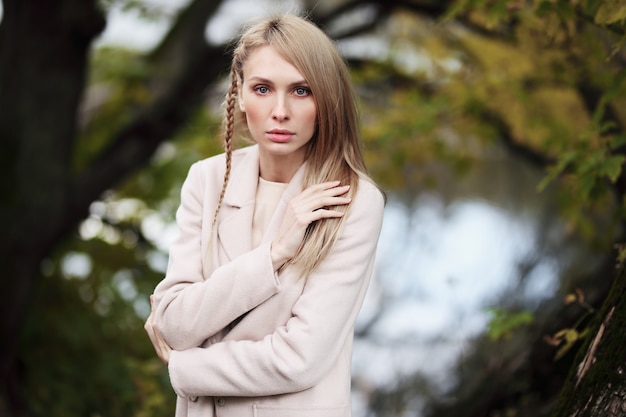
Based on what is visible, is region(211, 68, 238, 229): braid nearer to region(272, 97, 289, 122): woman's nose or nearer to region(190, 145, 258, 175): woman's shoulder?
region(190, 145, 258, 175): woman's shoulder

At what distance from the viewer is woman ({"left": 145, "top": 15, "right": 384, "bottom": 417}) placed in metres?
2.03

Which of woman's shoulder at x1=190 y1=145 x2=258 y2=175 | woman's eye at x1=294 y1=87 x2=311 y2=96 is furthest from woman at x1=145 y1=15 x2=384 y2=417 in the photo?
woman's shoulder at x1=190 y1=145 x2=258 y2=175

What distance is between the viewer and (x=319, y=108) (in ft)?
6.89

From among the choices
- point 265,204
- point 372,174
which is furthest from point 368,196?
point 372,174

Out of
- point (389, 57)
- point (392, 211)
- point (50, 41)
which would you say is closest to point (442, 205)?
point (392, 211)

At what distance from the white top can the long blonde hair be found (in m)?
0.10

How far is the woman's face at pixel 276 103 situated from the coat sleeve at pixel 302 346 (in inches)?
8.9

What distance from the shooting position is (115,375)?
7.10 metres

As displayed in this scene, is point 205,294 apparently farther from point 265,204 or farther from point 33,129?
point 33,129

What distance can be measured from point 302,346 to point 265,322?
0.45 ft

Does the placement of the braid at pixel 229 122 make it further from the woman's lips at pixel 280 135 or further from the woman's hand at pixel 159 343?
the woman's hand at pixel 159 343

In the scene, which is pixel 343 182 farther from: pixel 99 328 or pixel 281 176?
pixel 99 328

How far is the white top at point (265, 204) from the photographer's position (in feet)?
7.39

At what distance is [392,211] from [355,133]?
27.4 ft
